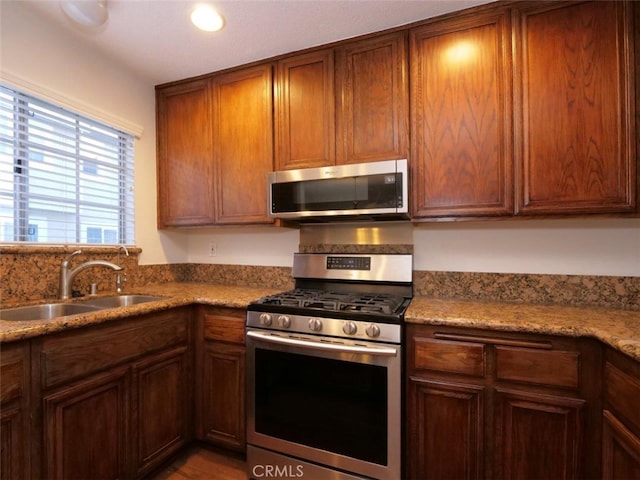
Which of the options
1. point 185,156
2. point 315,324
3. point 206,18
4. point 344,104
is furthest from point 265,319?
point 206,18

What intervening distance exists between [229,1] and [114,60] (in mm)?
1050

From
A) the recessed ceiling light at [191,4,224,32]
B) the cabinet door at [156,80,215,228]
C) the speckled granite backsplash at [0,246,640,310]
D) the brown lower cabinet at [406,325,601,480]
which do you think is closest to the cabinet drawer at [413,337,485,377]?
the brown lower cabinet at [406,325,601,480]

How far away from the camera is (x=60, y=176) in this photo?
1.84 m

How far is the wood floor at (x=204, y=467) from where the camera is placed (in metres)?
1.70

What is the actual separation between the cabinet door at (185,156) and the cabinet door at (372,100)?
1.00 meters

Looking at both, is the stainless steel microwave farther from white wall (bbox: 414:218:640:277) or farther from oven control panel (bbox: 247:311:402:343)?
oven control panel (bbox: 247:311:402:343)

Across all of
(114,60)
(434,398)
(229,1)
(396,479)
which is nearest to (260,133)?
(229,1)

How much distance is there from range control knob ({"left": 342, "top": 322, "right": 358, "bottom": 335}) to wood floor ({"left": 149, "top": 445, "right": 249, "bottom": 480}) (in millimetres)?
1028

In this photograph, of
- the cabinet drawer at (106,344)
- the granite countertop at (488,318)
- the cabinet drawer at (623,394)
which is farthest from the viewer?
the cabinet drawer at (106,344)

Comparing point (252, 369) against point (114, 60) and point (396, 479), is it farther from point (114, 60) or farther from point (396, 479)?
point (114, 60)

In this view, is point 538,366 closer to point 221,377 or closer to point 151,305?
point 221,377

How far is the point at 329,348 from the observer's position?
1493 mm

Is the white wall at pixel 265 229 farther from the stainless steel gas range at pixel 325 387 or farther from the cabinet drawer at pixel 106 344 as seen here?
the cabinet drawer at pixel 106 344

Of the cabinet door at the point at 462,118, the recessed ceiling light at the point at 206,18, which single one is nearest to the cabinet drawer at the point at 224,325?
the cabinet door at the point at 462,118
